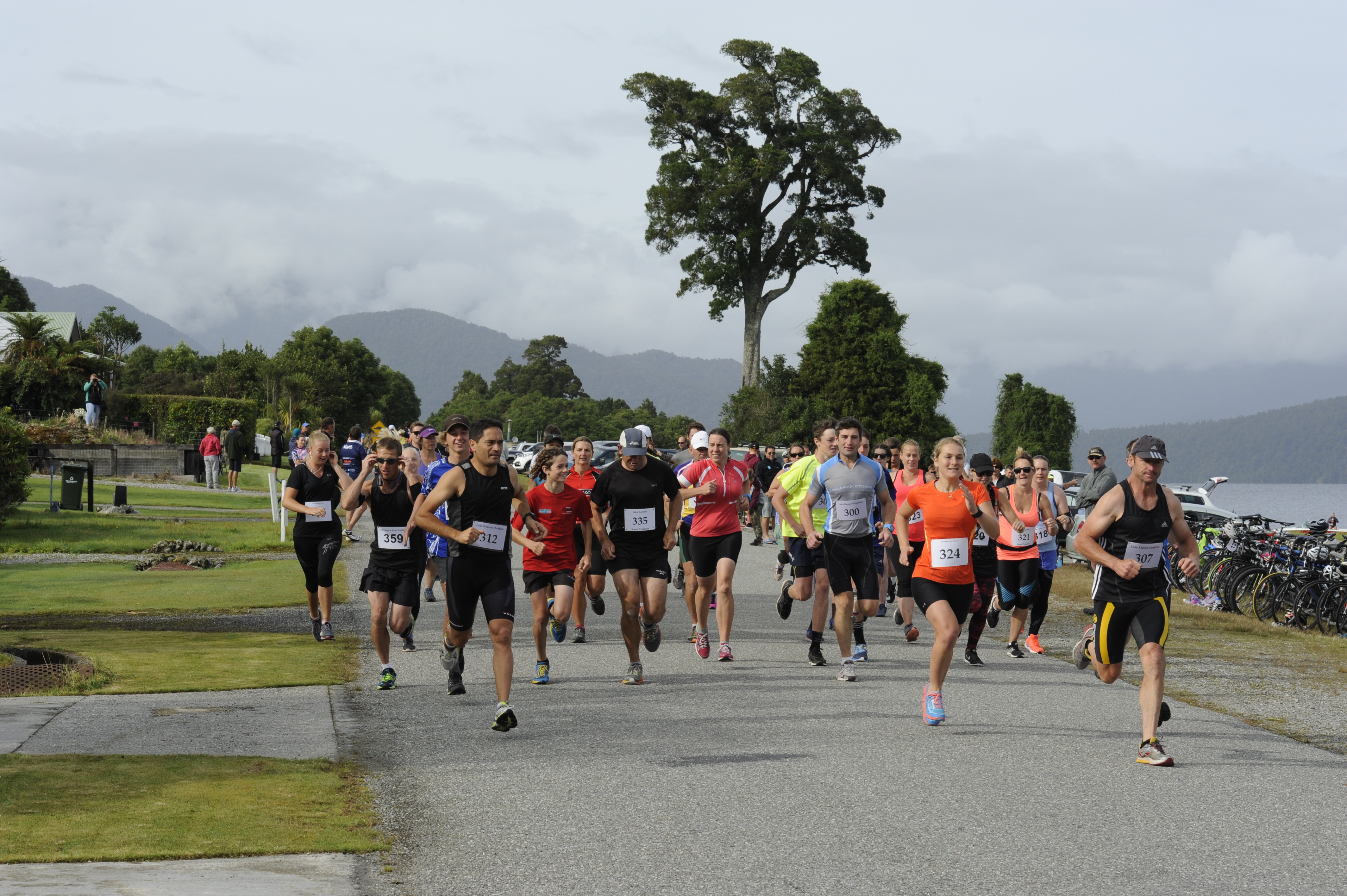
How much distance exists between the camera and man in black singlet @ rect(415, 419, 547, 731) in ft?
25.4

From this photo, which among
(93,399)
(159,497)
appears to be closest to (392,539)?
(159,497)

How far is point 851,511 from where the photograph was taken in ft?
33.4

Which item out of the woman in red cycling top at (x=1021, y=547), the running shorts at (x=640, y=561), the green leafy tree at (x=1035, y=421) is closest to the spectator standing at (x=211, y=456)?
the running shorts at (x=640, y=561)

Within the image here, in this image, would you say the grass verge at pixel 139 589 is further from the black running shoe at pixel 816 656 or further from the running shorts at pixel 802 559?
the black running shoe at pixel 816 656

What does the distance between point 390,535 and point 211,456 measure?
1187 inches

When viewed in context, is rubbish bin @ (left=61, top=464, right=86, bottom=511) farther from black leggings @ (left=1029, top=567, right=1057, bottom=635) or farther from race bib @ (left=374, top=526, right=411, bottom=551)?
black leggings @ (left=1029, top=567, right=1057, bottom=635)

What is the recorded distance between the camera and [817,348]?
58.8 meters

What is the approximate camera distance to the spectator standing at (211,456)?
124ft

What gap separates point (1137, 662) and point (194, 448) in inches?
1470

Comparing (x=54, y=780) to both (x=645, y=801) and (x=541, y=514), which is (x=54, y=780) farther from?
(x=541, y=514)

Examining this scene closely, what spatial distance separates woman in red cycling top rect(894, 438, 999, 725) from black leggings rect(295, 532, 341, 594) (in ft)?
18.3

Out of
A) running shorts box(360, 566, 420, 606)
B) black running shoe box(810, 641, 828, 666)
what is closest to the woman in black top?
running shorts box(360, 566, 420, 606)

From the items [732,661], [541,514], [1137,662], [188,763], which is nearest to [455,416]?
[541,514]

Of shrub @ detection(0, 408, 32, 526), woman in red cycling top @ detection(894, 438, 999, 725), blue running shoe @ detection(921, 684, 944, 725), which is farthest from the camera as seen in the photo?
shrub @ detection(0, 408, 32, 526)
